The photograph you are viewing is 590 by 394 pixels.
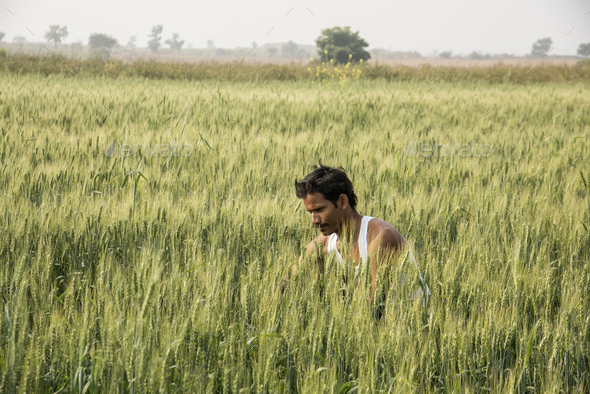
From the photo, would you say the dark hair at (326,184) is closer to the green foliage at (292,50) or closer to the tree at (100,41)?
the tree at (100,41)

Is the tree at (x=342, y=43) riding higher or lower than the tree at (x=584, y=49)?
lower

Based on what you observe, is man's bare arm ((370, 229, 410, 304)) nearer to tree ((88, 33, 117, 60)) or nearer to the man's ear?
the man's ear

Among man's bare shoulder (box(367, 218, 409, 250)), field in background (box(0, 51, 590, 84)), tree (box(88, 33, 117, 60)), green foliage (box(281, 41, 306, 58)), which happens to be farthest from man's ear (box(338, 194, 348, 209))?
green foliage (box(281, 41, 306, 58))

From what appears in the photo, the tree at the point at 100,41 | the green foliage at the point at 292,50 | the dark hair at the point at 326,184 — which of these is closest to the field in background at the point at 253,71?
the dark hair at the point at 326,184

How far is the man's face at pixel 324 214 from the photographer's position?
1994mm

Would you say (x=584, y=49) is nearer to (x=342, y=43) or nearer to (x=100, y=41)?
(x=342, y=43)

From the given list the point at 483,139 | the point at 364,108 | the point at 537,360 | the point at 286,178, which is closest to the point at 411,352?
the point at 537,360

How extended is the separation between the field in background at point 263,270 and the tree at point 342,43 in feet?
106

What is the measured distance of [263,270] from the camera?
1938 millimetres

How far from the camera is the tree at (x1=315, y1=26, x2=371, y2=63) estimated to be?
35.8m

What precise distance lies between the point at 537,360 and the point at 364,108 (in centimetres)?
609

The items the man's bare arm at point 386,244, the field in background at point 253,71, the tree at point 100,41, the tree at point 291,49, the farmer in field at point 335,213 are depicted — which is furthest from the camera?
the tree at point 291,49

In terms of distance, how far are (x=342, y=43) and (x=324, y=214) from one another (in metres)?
38.0

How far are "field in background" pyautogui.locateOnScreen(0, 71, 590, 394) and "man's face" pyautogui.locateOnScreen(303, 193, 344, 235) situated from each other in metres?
0.14
